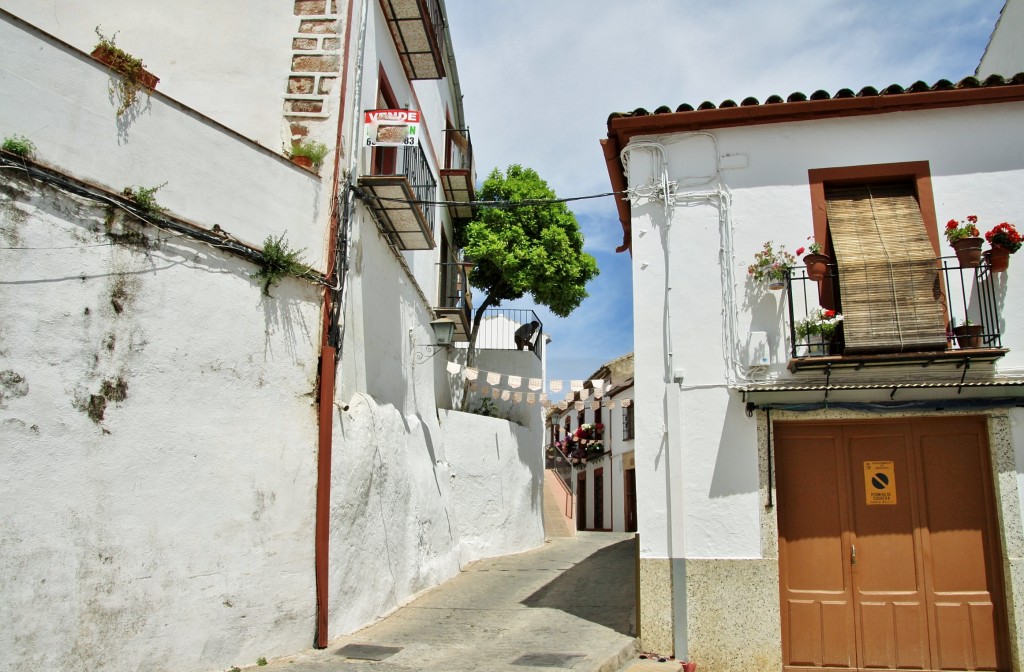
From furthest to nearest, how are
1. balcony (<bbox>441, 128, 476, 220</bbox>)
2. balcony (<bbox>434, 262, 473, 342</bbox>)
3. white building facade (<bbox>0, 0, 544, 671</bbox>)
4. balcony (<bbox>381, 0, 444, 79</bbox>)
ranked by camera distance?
balcony (<bbox>434, 262, 473, 342</bbox>)
balcony (<bbox>441, 128, 476, 220</bbox>)
balcony (<bbox>381, 0, 444, 79</bbox>)
white building facade (<bbox>0, 0, 544, 671</bbox>)

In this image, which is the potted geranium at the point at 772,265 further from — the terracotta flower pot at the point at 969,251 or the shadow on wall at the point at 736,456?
the terracotta flower pot at the point at 969,251

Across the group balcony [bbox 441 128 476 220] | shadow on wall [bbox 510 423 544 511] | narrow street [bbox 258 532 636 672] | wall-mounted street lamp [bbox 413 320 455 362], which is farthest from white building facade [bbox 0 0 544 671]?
shadow on wall [bbox 510 423 544 511]

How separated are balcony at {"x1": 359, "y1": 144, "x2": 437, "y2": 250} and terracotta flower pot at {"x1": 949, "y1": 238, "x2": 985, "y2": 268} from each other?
5358mm

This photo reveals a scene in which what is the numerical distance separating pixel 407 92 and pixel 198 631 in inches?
336

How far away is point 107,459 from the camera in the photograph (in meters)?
5.72

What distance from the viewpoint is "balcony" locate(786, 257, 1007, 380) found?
7.29m

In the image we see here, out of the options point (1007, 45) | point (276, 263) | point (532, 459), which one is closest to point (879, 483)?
point (276, 263)

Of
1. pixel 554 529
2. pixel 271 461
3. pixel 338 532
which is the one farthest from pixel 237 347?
pixel 554 529

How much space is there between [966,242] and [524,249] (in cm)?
1034

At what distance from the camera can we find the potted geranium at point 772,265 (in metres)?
7.88

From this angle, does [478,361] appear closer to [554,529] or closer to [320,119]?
[554,529]

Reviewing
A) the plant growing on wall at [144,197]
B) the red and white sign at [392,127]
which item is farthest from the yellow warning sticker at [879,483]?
the plant growing on wall at [144,197]

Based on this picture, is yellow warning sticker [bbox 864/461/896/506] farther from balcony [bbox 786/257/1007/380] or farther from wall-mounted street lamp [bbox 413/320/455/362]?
wall-mounted street lamp [bbox 413/320/455/362]

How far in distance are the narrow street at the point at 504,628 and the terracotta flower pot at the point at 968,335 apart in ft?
13.5
